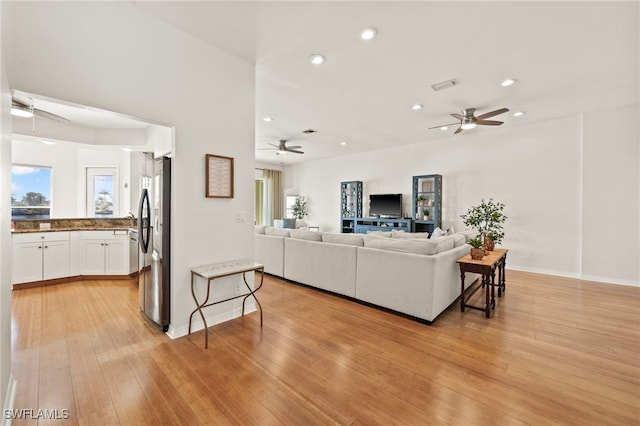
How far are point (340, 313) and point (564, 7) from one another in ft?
11.7

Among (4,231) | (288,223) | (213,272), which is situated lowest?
(213,272)

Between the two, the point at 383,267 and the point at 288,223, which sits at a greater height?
the point at 288,223

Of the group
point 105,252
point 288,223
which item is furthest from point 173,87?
point 288,223

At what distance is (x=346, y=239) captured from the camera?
12.3 ft

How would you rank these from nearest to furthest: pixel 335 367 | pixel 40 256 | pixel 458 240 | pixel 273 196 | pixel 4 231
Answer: pixel 4 231 → pixel 335 367 → pixel 458 240 → pixel 40 256 → pixel 273 196

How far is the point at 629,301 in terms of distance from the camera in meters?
3.60

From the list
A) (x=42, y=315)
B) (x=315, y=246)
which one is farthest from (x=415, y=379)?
(x=42, y=315)

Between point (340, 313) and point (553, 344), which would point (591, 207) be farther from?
point (340, 313)

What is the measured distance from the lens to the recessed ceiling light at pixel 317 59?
2.92 m

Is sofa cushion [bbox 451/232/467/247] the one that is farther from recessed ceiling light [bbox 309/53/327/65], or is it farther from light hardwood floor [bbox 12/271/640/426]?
recessed ceiling light [bbox 309/53/327/65]

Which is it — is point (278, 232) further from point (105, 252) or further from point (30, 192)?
point (30, 192)

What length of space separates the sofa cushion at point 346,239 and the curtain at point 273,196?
A: 5.82m

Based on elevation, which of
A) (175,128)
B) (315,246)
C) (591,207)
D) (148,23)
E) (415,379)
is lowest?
(415,379)

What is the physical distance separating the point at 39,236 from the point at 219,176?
357cm
